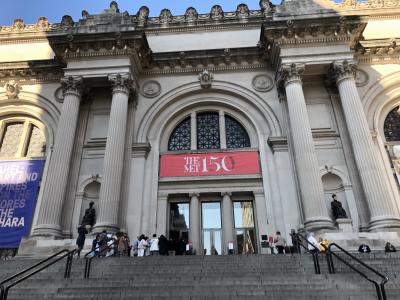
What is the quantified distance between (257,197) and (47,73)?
15.0 meters

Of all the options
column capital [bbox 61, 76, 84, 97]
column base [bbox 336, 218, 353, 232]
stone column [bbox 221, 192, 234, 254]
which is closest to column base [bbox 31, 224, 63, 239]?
column capital [bbox 61, 76, 84, 97]

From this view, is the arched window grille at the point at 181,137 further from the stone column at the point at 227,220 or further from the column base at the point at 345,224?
the column base at the point at 345,224

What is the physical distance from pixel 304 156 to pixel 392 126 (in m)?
7.19

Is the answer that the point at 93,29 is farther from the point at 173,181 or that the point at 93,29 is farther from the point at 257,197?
the point at 257,197

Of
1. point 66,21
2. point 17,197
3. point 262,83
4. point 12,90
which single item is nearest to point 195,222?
point 262,83

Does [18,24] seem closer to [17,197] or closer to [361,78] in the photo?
[17,197]

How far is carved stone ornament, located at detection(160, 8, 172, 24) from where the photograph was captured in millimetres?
23453

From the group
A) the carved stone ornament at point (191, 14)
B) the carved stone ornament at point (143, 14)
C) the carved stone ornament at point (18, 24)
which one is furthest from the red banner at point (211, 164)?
the carved stone ornament at point (18, 24)

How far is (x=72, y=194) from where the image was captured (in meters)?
17.5

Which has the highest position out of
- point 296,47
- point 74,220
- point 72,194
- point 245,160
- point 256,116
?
point 296,47

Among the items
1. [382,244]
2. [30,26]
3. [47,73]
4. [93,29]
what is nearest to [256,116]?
[382,244]

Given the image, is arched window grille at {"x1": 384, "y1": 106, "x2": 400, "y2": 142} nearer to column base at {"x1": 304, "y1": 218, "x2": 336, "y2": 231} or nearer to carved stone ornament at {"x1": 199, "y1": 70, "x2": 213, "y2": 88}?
column base at {"x1": 304, "y1": 218, "x2": 336, "y2": 231}

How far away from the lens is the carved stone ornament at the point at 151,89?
67.2 feet

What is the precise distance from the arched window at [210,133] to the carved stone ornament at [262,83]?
2.42m
